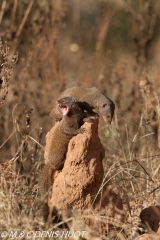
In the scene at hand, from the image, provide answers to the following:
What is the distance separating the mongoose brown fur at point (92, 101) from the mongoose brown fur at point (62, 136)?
0.27ft

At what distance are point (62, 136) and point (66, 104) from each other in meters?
0.31

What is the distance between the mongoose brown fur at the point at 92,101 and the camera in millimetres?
3900

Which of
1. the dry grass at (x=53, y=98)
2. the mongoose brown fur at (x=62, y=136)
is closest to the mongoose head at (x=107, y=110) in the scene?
the mongoose brown fur at (x=62, y=136)

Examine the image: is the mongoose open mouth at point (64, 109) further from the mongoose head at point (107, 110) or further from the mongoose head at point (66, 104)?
the mongoose head at point (107, 110)

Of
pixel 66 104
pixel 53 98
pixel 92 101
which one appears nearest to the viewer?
pixel 66 104

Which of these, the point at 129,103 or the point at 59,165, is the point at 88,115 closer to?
the point at 59,165

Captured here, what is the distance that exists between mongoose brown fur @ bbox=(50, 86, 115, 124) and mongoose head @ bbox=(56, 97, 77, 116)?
0.15 metres

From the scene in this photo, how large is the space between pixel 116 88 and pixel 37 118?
4.14 feet

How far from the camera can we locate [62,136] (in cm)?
402

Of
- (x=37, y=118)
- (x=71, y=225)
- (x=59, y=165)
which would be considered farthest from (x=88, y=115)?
(x=37, y=118)

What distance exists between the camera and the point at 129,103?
776 cm

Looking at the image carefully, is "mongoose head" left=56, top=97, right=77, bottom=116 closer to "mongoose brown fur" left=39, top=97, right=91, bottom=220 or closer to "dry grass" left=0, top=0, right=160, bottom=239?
"mongoose brown fur" left=39, top=97, right=91, bottom=220

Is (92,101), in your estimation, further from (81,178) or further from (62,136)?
(81,178)

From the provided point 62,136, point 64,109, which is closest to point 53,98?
point 62,136
